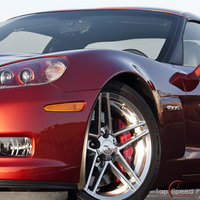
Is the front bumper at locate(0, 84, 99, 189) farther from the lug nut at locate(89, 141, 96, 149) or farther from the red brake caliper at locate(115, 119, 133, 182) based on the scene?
the red brake caliper at locate(115, 119, 133, 182)

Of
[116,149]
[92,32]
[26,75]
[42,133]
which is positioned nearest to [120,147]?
[116,149]

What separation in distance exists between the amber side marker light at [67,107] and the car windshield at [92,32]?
4.75 ft

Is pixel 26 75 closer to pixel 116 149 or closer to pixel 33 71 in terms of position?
pixel 33 71

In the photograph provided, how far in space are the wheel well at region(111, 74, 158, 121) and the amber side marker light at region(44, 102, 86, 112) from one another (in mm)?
479

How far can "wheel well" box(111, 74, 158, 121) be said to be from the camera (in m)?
3.80

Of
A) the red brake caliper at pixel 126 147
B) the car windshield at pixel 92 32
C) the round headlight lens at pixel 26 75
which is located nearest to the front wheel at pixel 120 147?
the red brake caliper at pixel 126 147

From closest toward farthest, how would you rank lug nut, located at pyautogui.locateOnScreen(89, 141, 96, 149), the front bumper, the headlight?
the front bumper → the headlight → lug nut, located at pyautogui.locateOnScreen(89, 141, 96, 149)

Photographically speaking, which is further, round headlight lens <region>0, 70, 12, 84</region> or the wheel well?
the wheel well

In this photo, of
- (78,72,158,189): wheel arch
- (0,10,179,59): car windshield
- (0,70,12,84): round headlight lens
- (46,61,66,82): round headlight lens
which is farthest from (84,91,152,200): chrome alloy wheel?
(0,10,179,59): car windshield

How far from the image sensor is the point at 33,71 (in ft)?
11.1

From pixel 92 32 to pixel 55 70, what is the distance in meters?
1.53

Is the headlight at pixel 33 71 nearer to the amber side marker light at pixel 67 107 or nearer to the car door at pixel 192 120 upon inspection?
the amber side marker light at pixel 67 107

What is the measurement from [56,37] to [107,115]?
1504mm

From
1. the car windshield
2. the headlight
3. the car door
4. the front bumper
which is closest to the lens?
the front bumper
